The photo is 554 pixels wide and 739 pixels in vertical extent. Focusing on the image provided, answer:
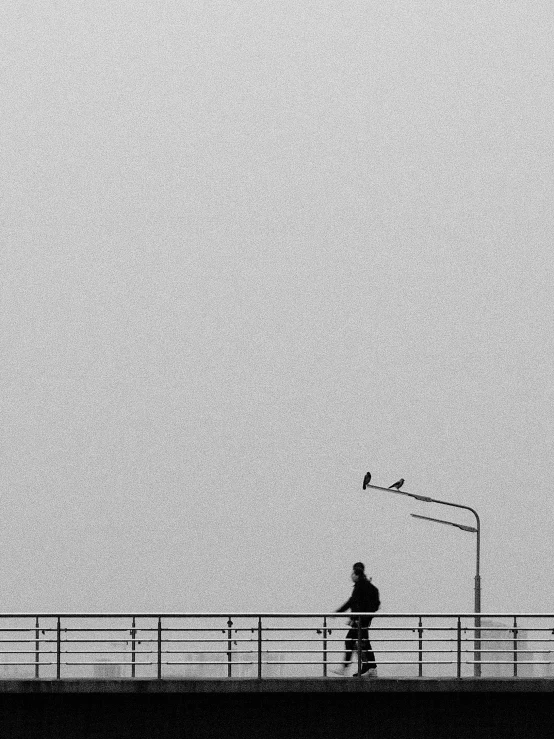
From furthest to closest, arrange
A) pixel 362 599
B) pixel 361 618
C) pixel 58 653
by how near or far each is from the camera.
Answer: pixel 362 599
pixel 361 618
pixel 58 653

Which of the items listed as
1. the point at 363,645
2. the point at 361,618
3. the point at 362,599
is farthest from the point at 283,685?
the point at 362,599

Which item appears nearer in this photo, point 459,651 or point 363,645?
point 459,651

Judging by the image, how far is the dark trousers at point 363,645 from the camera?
23344mm

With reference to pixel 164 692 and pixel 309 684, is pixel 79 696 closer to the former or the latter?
pixel 164 692

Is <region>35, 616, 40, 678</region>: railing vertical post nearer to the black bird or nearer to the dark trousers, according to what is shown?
the dark trousers

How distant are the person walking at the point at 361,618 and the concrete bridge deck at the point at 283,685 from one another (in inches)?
12.7

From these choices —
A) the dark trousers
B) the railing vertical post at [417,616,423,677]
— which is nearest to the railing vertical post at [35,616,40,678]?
the dark trousers

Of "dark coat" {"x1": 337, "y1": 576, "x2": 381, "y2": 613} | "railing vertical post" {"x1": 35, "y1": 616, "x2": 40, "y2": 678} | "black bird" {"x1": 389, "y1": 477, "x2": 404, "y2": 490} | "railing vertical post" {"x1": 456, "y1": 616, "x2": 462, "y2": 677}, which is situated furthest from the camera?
"black bird" {"x1": 389, "y1": 477, "x2": 404, "y2": 490}

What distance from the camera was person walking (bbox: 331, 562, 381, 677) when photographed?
23328 mm

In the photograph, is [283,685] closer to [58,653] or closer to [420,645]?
[420,645]

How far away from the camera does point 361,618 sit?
77.5 feet

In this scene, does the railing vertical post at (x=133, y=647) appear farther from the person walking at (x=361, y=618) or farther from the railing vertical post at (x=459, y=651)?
the railing vertical post at (x=459, y=651)

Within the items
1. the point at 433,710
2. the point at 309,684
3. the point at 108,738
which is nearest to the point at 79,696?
the point at 108,738

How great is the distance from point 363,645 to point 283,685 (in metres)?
1.49
